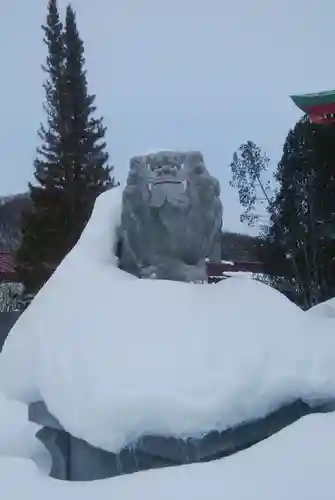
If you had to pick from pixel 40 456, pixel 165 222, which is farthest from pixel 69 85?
pixel 40 456

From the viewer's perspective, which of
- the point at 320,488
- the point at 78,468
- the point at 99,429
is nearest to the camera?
the point at 320,488

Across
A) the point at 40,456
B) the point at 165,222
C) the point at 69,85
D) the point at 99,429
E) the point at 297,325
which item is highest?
the point at 69,85

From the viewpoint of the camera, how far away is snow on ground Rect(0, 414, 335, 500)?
1729mm

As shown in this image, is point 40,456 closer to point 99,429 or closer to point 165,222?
point 99,429

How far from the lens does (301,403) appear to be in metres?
2.14

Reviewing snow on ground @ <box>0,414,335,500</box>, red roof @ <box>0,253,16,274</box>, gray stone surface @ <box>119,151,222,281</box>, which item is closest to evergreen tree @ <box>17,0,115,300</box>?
red roof @ <box>0,253,16,274</box>

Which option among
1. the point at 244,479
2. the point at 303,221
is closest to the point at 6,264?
the point at 303,221

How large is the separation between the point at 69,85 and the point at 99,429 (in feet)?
35.1

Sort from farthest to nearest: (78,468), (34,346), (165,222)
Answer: (165,222), (34,346), (78,468)

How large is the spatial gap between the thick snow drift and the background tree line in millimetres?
7650

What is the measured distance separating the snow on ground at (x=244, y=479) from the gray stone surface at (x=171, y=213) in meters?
1.08

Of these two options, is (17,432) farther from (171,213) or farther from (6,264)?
(6,264)

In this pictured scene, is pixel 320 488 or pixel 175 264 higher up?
pixel 175 264

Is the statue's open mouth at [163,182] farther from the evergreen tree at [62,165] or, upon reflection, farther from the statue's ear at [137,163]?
the evergreen tree at [62,165]
